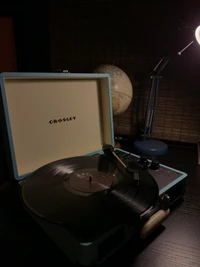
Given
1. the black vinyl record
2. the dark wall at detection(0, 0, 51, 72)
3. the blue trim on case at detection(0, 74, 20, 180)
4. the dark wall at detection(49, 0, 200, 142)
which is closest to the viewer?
the black vinyl record

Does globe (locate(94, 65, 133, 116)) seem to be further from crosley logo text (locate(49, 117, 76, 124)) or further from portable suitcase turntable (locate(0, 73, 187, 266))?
crosley logo text (locate(49, 117, 76, 124))

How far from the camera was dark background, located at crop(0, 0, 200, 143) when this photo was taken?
3.97 ft

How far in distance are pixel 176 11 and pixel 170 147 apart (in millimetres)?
786

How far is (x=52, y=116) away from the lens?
0.84m

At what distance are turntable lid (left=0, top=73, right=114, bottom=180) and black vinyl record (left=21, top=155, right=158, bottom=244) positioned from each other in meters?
0.12

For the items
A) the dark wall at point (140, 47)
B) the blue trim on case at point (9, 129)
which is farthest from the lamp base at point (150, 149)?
the blue trim on case at point (9, 129)

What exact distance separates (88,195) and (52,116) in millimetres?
393

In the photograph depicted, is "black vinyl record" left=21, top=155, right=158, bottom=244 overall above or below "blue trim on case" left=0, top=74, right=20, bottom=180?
below

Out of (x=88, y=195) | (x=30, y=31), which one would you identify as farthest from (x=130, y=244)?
(x=30, y=31)

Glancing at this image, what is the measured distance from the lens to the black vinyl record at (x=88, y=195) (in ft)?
1.56

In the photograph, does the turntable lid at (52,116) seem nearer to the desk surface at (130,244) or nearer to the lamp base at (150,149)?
the desk surface at (130,244)

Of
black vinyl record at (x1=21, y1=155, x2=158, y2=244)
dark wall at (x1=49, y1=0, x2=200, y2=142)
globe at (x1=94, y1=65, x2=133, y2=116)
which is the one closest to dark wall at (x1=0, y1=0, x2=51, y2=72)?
dark wall at (x1=49, y1=0, x2=200, y2=142)

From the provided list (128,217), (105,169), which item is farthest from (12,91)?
(128,217)

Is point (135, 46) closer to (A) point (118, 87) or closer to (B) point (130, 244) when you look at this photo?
(A) point (118, 87)
